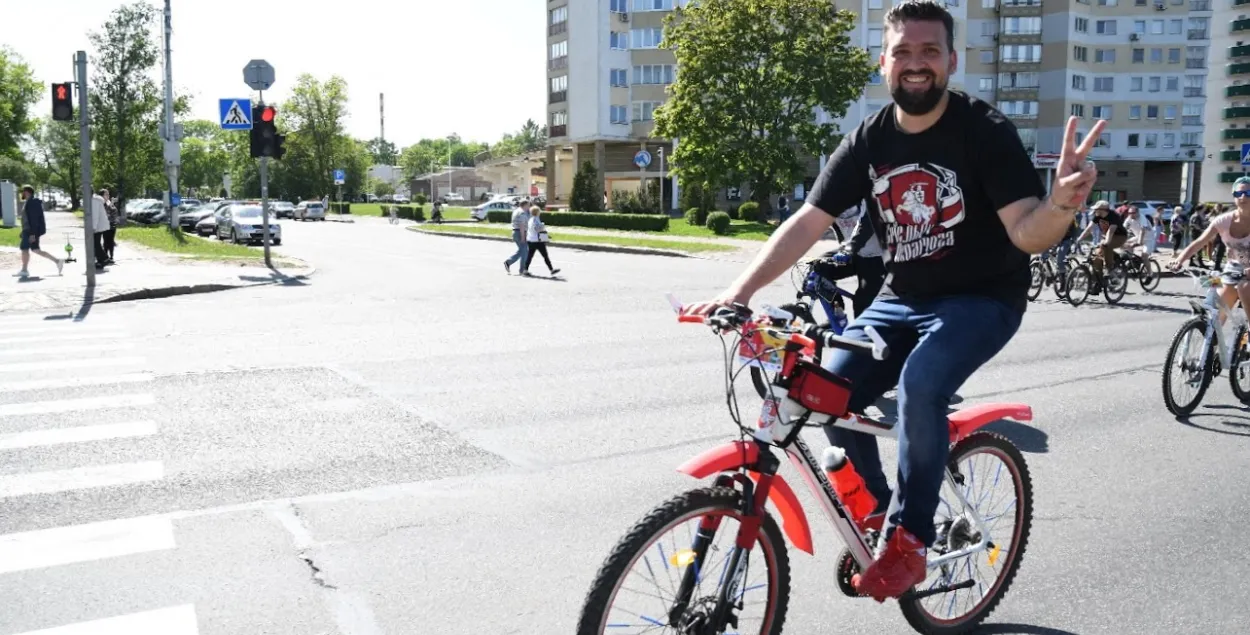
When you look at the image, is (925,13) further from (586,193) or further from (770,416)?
(586,193)

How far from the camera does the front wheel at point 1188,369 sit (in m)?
7.55

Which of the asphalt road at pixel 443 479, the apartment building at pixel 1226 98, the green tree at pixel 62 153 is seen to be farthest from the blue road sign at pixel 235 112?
the apartment building at pixel 1226 98

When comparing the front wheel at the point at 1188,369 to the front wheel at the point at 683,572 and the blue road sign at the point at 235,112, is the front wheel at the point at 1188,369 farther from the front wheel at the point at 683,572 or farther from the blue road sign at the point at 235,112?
the blue road sign at the point at 235,112

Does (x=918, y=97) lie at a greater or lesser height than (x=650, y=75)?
lesser

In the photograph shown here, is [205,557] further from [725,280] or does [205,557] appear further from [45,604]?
[725,280]

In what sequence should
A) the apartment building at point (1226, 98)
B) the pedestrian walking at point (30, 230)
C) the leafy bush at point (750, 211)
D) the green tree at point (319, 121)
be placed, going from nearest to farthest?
1. the pedestrian walking at point (30, 230)
2. the leafy bush at point (750, 211)
3. the apartment building at point (1226, 98)
4. the green tree at point (319, 121)

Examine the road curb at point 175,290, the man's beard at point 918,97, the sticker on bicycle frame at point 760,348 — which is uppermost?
the man's beard at point 918,97

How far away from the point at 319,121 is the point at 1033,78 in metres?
67.0

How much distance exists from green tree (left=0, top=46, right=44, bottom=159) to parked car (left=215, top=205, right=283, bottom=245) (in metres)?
30.5

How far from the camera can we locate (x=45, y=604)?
3965 mm

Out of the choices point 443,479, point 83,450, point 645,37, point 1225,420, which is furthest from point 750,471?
point 645,37

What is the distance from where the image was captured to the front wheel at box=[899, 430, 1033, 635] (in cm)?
365

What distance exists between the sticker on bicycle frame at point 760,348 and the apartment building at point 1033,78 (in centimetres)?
6777

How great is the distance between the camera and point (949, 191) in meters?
3.21
